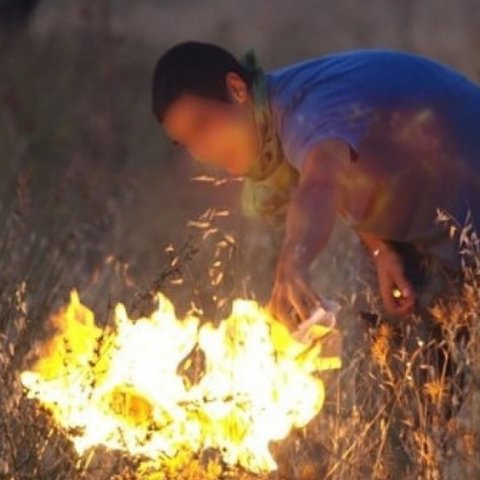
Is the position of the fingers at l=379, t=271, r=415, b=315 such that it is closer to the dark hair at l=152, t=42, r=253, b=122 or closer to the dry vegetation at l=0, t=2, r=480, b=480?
the dry vegetation at l=0, t=2, r=480, b=480

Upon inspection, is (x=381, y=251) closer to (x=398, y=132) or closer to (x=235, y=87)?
(x=398, y=132)

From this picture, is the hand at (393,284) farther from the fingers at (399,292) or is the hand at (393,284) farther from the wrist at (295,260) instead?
the wrist at (295,260)

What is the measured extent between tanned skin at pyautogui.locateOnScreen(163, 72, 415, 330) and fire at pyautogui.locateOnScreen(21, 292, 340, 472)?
0.12 meters

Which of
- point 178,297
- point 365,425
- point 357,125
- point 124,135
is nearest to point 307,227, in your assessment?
point 357,125

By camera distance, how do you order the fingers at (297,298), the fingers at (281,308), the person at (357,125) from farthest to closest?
the person at (357,125)
the fingers at (281,308)
the fingers at (297,298)

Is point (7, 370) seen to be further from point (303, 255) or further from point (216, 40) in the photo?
point (216, 40)

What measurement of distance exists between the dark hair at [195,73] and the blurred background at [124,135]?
Answer: 41cm

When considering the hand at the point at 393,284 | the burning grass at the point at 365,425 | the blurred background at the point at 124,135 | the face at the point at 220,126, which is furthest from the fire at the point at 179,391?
the hand at the point at 393,284

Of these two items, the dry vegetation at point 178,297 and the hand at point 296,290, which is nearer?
the hand at point 296,290

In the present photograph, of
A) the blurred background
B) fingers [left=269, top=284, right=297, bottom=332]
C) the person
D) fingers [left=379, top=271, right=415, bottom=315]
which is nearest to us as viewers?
fingers [left=269, top=284, right=297, bottom=332]

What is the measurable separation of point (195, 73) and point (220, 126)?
0.52ft

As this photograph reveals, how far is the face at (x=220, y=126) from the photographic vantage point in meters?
5.76

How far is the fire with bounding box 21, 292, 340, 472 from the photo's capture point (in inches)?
210

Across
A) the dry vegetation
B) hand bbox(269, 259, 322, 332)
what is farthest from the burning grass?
hand bbox(269, 259, 322, 332)
